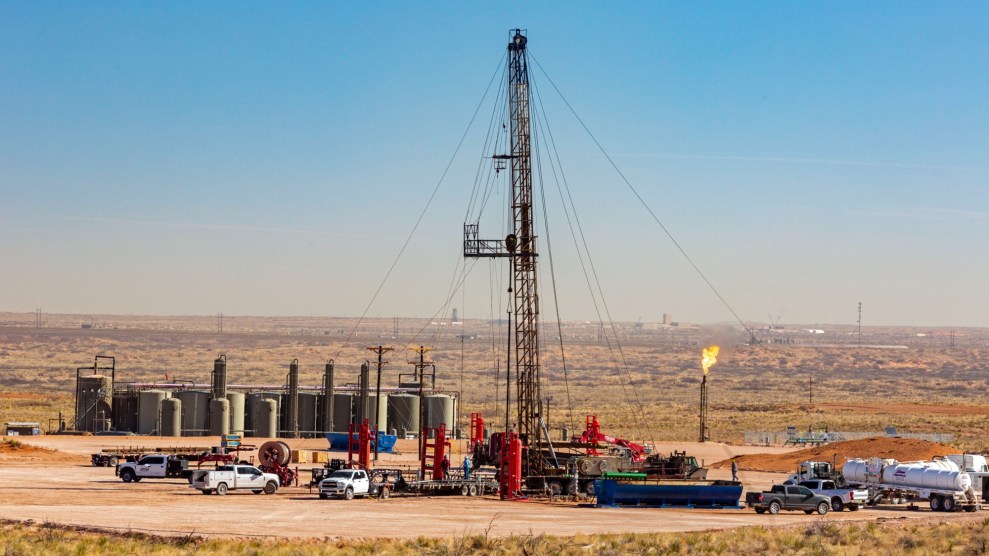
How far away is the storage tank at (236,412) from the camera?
81188 millimetres

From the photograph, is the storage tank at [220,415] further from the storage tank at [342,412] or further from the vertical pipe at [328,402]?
the storage tank at [342,412]

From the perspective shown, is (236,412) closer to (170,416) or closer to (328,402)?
(170,416)

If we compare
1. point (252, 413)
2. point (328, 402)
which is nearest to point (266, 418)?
point (252, 413)

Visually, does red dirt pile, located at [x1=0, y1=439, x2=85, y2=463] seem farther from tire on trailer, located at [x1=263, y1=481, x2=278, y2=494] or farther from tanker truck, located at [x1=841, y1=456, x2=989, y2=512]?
tanker truck, located at [x1=841, y1=456, x2=989, y2=512]

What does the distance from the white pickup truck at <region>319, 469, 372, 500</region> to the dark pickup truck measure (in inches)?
550

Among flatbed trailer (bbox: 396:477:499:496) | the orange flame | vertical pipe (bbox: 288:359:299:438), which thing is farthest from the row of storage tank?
flatbed trailer (bbox: 396:477:499:496)

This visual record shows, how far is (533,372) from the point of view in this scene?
52.5 metres

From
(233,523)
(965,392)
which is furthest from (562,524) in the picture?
(965,392)

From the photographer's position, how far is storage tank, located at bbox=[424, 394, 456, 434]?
273 feet

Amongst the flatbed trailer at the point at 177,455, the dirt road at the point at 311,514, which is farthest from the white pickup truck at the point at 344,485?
the flatbed trailer at the point at 177,455

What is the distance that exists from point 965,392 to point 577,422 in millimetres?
99859

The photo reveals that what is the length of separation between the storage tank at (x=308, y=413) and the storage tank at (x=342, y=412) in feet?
4.39

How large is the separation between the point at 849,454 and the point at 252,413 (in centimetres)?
3911

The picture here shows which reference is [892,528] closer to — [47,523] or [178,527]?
[178,527]
